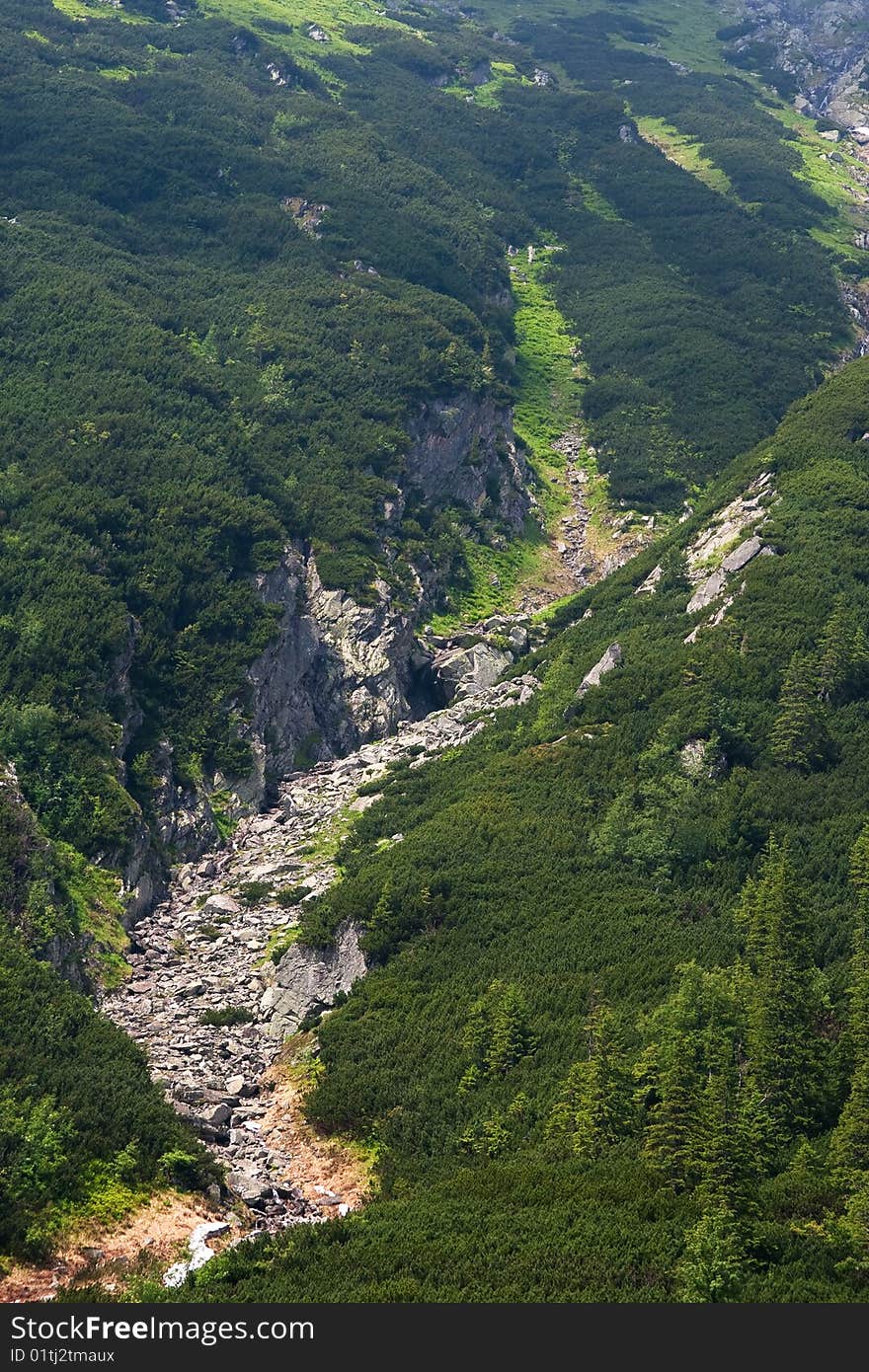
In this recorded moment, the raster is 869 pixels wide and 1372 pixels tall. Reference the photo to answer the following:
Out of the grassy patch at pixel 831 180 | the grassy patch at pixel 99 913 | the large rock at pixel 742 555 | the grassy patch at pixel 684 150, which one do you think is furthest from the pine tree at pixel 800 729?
the grassy patch at pixel 684 150

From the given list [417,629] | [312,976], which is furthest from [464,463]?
[312,976]

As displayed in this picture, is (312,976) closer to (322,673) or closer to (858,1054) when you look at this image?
(858,1054)

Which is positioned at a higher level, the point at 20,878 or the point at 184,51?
the point at 184,51

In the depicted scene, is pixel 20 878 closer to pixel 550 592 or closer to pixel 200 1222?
pixel 200 1222

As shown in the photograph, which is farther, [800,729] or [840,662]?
[840,662]

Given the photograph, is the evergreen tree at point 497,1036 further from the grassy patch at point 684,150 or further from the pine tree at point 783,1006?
the grassy patch at point 684,150

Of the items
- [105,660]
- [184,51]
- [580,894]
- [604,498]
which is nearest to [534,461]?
[604,498]

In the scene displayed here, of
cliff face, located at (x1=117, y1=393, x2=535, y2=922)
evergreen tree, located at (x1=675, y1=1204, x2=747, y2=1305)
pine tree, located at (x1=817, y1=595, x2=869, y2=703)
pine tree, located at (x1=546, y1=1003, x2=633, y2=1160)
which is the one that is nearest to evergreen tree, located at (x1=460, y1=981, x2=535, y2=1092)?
pine tree, located at (x1=546, y1=1003, x2=633, y2=1160)
